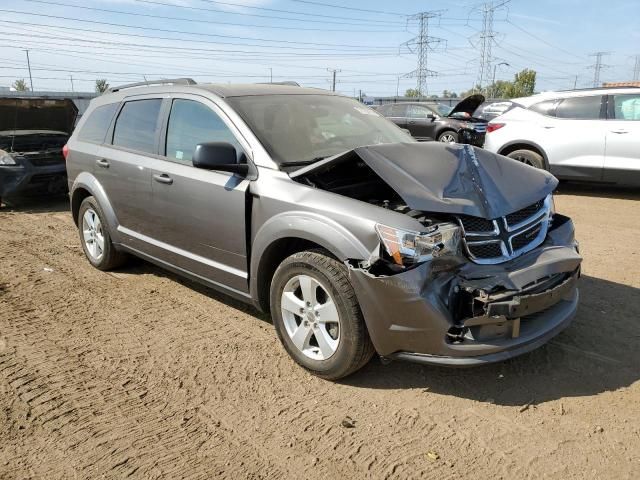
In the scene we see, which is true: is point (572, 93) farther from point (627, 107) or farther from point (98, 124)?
point (98, 124)

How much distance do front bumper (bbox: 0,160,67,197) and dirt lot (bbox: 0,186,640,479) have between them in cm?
465

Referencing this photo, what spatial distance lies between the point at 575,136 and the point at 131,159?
7.12m

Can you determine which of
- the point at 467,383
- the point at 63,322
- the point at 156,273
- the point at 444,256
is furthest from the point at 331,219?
the point at 156,273

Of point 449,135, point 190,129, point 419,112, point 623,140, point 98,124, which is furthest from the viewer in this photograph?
point 419,112

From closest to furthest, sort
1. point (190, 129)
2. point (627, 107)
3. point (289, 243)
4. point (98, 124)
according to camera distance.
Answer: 1. point (289, 243)
2. point (190, 129)
3. point (98, 124)
4. point (627, 107)

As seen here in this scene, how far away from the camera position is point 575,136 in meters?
8.73

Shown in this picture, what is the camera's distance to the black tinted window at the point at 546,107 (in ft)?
29.9

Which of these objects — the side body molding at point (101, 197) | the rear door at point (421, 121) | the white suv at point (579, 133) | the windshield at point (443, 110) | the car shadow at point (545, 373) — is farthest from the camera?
the windshield at point (443, 110)

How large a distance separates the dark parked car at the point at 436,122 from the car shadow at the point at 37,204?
9087mm

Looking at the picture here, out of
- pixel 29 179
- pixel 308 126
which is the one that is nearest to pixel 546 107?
pixel 308 126

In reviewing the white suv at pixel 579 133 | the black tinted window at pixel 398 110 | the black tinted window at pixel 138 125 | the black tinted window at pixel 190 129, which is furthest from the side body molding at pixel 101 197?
the black tinted window at pixel 398 110

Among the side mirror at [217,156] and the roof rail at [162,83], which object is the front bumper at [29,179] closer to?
the roof rail at [162,83]

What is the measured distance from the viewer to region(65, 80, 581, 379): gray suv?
2.92 meters

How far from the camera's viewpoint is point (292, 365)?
3.55 meters
